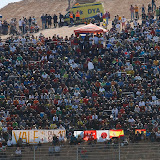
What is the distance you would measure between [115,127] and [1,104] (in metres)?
6.80

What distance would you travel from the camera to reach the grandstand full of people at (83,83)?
34000 millimetres

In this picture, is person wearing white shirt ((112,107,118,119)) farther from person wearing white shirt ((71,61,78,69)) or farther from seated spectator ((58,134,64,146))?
person wearing white shirt ((71,61,78,69))

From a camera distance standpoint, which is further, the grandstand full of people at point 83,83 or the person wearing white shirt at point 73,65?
the person wearing white shirt at point 73,65

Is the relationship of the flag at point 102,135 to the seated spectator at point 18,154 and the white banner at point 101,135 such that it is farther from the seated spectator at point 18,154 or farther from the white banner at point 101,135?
the seated spectator at point 18,154

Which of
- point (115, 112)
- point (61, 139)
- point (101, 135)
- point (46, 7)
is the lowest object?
point (61, 139)

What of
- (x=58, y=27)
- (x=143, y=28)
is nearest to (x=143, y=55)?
(x=143, y=28)

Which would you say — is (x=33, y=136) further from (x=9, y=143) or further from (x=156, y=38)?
(x=156, y=38)

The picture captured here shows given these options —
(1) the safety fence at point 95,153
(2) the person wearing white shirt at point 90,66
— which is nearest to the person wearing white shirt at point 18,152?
(1) the safety fence at point 95,153

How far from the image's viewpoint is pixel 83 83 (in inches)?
1491

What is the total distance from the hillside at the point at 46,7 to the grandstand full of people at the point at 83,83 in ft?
51.1

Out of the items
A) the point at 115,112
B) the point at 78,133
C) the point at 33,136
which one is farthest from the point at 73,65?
the point at 33,136

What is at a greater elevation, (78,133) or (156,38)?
(156,38)

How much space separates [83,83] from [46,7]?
29196 millimetres

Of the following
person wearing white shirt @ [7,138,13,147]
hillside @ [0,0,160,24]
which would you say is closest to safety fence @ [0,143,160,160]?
person wearing white shirt @ [7,138,13,147]
